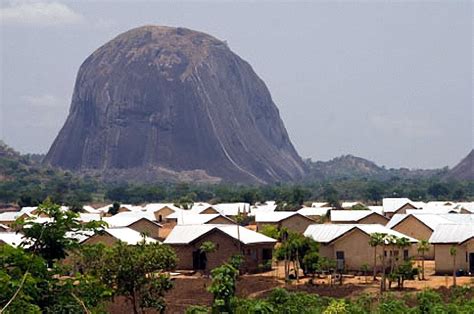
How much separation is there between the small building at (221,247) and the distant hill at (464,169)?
152289 mm

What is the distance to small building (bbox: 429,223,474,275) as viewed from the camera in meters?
33.1

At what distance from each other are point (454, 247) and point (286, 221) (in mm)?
18288

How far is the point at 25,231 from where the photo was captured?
1259 cm

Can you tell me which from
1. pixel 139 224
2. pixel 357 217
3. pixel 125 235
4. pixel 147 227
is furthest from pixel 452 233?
pixel 139 224

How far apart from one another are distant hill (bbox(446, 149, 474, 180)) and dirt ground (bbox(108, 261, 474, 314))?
510 ft

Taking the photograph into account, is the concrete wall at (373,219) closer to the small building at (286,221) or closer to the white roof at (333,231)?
the small building at (286,221)

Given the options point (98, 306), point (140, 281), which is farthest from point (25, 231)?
point (140, 281)

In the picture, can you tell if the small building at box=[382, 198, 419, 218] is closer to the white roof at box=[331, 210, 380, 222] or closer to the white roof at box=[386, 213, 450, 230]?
the white roof at box=[331, 210, 380, 222]

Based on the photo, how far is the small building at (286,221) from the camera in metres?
49.3

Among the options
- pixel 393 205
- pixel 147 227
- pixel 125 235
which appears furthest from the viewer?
pixel 393 205

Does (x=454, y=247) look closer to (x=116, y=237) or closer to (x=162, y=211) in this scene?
(x=116, y=237)

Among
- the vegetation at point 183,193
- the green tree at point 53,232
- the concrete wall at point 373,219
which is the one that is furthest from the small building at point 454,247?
the vegetation at point 183,193

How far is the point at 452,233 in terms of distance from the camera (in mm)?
33906

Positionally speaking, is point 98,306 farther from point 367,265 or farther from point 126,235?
point 126,235
